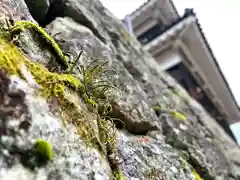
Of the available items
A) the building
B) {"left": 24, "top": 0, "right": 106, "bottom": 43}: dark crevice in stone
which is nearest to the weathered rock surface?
{"left": 24, "top": 0, "right": 106, "bottom": 43}: dark crevice in stone

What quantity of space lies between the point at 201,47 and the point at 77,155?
8.80m

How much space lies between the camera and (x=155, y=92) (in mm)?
4934

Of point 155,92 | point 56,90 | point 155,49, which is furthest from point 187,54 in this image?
point 56,90

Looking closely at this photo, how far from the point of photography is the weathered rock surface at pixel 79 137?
147cm

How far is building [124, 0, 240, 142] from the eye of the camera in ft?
30.1

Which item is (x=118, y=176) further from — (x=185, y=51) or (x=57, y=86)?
(x=185, y=51)

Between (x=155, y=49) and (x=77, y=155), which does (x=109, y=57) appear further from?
(x=155, y=49)

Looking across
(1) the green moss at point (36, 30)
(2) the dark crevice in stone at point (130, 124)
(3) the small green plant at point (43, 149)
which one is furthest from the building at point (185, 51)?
(3) the small green plant at point (43, 149)

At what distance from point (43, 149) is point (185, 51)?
341 inches

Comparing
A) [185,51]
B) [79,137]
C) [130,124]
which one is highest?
[79,137]

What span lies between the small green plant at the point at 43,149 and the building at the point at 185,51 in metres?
7.97

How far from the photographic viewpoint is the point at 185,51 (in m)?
9.59

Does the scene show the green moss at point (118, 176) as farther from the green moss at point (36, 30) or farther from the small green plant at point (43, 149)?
the green moss at point (36, 30)

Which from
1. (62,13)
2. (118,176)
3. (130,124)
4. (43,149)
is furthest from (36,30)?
(62,13)
